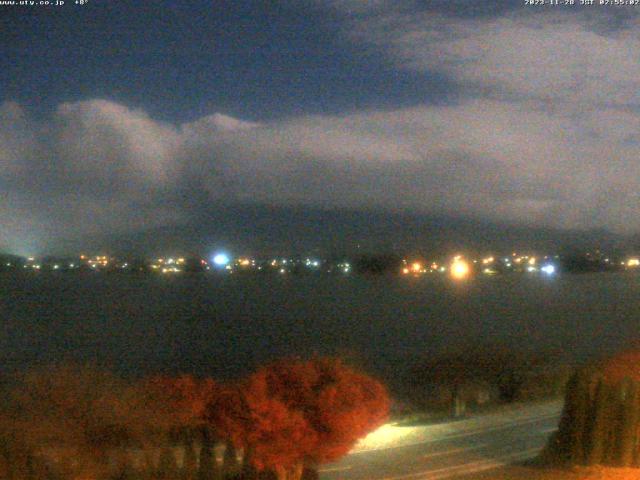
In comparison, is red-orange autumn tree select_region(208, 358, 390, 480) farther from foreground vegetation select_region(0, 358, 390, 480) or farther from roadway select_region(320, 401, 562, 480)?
roadway select_region(320, 401, 562, 480)

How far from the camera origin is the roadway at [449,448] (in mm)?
14528

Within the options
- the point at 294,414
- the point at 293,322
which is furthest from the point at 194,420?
the point at 293,322

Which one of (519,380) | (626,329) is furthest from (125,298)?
(519,380)

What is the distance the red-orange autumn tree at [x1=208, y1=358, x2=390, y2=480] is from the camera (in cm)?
1050

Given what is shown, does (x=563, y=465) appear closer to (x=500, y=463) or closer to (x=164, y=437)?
(x=500, y=463)

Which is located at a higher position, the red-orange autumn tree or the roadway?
the red-orange autumn tree

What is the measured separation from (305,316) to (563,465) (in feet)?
238

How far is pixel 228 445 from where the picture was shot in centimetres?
1091

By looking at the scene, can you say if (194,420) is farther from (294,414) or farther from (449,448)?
(449,448)

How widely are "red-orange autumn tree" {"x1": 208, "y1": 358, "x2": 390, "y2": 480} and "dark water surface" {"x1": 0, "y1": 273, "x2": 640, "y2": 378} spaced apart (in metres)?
26.7

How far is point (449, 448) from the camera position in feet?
57.0

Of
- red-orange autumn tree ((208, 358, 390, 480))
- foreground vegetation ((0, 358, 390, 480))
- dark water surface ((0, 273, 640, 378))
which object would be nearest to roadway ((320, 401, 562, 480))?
red-orange autumn tree ((208, 358, 390, 480))

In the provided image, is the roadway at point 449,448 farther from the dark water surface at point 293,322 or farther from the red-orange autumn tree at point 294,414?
the dark water surface at point 293,322

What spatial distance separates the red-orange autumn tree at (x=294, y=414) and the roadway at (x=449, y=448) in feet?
11.5
